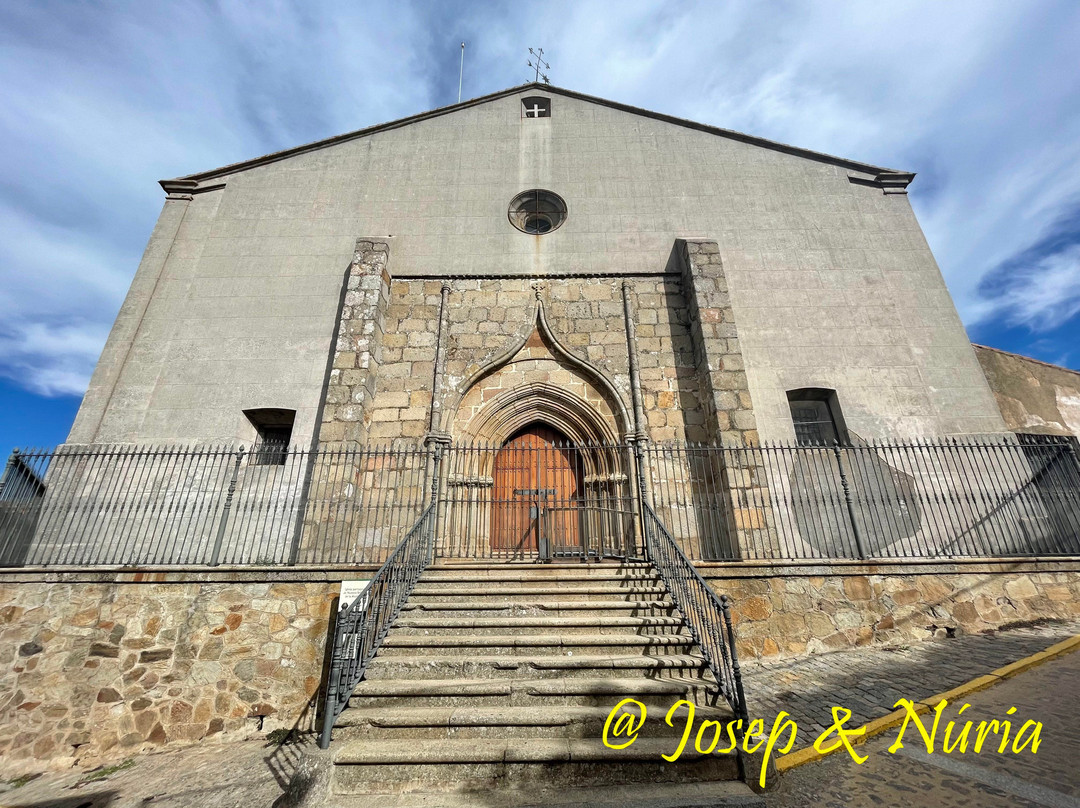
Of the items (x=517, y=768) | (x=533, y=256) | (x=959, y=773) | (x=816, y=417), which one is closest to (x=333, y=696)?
(x=517, y=768)

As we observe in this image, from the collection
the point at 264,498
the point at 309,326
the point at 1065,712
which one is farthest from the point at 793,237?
the point at 264,498

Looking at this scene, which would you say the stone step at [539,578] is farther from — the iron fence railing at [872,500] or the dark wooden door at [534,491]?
the iron fence railing at [872,500]

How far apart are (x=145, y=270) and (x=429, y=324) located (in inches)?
214

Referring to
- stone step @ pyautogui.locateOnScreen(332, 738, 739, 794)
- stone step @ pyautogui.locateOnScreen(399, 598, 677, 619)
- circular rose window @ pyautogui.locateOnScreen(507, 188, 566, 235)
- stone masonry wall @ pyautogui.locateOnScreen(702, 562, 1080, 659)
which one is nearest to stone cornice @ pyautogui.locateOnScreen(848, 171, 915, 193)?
circular rose window @ pyautogui.locateOnScreen(507, 188, 566, 235)

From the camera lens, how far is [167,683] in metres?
5.28

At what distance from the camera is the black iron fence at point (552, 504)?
6.27m

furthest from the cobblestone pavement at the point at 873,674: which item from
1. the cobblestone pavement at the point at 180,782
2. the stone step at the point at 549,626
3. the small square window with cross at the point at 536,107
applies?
the small square window with cross at the point at 536,107

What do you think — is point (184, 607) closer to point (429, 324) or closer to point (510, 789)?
point (510, 789)

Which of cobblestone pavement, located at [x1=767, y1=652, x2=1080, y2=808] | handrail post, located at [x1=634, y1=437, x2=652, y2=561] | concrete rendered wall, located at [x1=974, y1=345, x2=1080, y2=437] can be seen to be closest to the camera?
cobblestone pavement, located at [x1=767, y1=652, x2=1080, y2=808]

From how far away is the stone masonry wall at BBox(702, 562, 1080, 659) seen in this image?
5.63 m

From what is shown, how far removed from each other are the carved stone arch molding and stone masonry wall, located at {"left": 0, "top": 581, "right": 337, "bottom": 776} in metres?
3.27

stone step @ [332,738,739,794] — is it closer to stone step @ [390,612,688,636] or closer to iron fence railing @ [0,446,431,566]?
stone step @ [390,612,688,636]

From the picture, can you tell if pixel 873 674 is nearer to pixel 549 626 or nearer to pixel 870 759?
pixel 870 759

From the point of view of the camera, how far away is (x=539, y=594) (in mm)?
5211
